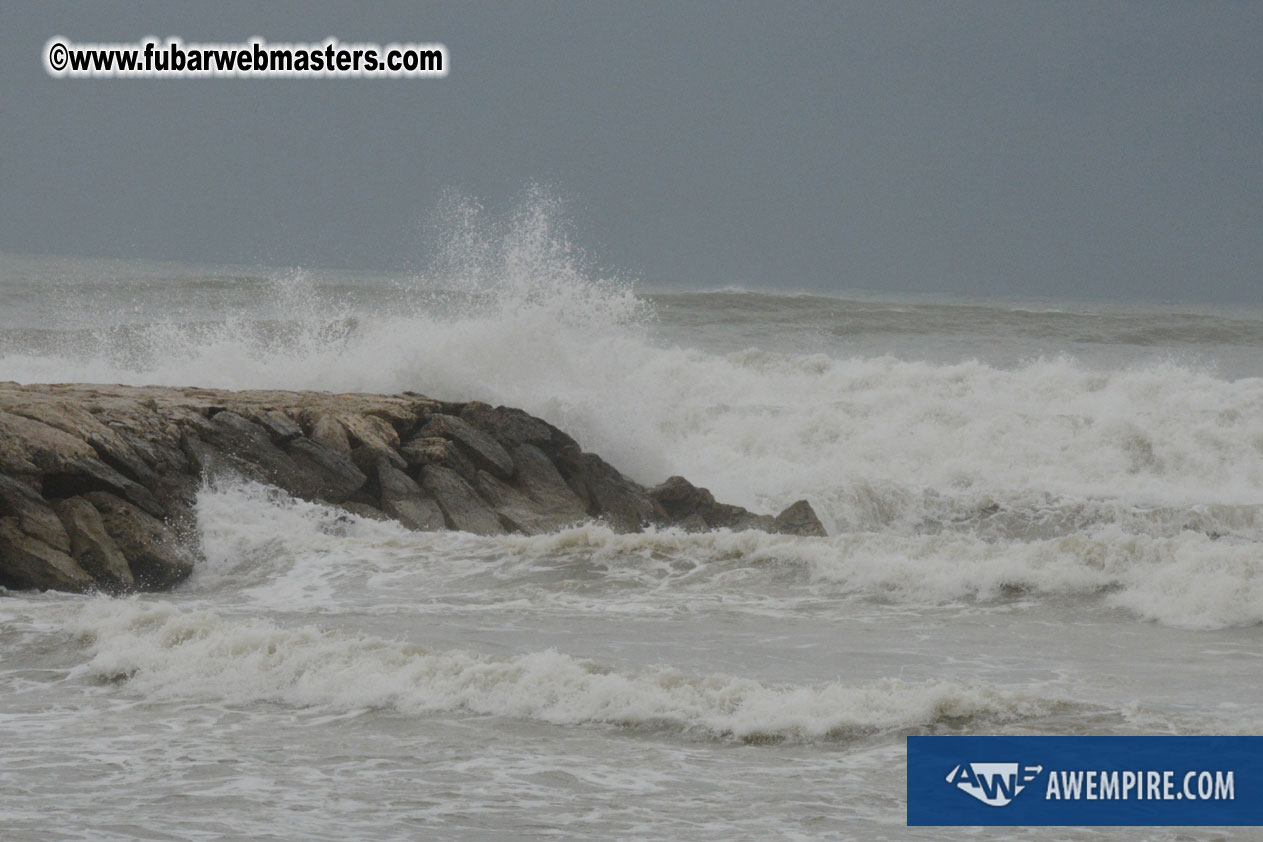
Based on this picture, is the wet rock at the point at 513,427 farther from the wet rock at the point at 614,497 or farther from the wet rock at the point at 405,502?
the wet rock at the point at 405,502

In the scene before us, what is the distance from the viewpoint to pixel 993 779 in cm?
646

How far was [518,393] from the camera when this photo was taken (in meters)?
15.8

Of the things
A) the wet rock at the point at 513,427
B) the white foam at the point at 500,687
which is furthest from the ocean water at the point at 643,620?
the wet rock at the point at 513,427

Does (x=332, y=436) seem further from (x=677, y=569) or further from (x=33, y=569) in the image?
(x=677, y=569)

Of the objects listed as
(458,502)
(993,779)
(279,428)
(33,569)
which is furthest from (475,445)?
(993,779)

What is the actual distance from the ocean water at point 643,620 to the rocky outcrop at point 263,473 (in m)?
0.37

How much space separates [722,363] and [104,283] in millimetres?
18216

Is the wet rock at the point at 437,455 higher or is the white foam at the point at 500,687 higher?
the wet rock at the point at 437,455

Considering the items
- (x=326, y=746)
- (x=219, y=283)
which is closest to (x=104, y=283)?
(x=219, y=283)

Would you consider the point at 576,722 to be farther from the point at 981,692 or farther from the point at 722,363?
the point at 722,363

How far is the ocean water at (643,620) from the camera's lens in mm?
6301

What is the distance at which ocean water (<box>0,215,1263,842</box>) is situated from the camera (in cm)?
630

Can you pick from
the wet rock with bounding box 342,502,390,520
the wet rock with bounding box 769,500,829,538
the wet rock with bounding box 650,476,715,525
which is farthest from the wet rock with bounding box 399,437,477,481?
the wet rock with bounding box 769,500,829,538

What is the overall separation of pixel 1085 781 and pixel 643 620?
4.01m
